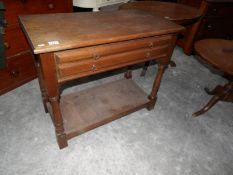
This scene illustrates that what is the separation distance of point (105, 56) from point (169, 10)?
56.8 inches

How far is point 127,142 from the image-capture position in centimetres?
171

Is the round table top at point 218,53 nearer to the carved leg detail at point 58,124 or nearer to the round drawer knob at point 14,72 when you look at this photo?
the carved leg detail at point 58,124

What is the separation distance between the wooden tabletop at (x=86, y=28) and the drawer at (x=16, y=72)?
2.84 feet

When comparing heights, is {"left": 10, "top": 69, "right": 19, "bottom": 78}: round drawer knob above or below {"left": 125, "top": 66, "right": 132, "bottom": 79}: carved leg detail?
above

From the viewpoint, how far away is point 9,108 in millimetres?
1911

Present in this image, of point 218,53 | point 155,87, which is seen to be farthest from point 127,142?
point 218,53

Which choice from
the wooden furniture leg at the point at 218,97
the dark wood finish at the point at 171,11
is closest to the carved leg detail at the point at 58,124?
the dark wood finish at the point at 171,11

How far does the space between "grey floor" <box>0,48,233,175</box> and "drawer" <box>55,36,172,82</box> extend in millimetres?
789

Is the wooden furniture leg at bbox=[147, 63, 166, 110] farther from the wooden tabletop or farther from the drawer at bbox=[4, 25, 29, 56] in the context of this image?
the drawer at bbox=[4, 25, 29, 56]

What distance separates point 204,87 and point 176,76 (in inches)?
16.8

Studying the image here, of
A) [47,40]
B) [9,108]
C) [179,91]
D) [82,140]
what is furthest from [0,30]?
[179,91]

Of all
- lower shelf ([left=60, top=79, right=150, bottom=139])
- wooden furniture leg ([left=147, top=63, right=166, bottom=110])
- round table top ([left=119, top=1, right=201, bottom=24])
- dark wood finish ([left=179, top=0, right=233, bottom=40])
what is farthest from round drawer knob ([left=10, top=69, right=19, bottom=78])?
dark wood finish ([left=179, top=0, right=233, bottom=40])

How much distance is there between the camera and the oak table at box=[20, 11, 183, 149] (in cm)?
104

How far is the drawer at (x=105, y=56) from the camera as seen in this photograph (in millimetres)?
1071
